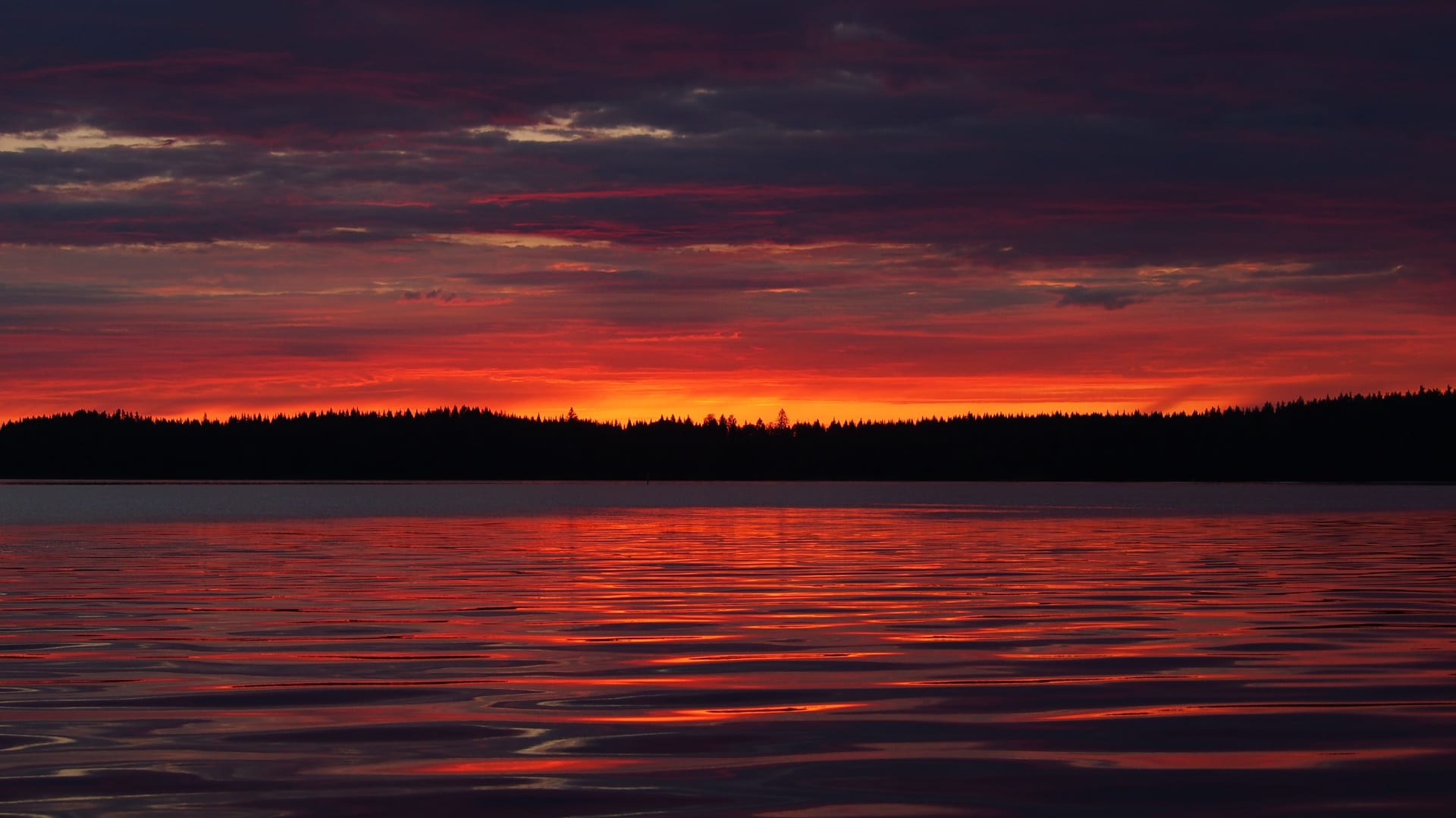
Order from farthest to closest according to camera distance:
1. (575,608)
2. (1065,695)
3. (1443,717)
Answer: (575,608) → (1065,695) → (1443,717)

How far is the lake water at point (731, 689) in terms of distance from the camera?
35.1 feet

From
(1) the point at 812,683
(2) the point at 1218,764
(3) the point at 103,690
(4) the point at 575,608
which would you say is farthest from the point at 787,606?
(2) the point at 1218,764

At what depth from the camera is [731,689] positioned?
15586 millimetres

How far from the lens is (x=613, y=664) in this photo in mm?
17453

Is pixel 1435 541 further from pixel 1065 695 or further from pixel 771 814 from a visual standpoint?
pixel 771 814

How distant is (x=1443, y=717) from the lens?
13.6 metres

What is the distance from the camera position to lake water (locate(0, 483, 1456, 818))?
1070 centimetres

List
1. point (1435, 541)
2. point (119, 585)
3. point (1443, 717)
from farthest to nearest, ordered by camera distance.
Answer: point (1435, 541)
point (119, 585)
point (1443, 717)

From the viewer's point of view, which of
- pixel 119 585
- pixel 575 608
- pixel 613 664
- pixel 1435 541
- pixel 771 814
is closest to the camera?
pixel 771 814

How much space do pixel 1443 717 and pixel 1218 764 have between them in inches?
122

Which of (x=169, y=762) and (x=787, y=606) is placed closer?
(x=169, y=762)

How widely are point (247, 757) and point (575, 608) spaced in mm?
13010

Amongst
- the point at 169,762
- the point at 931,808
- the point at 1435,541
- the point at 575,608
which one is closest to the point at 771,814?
the point at 931,808

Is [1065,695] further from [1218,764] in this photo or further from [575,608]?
[575,608]
